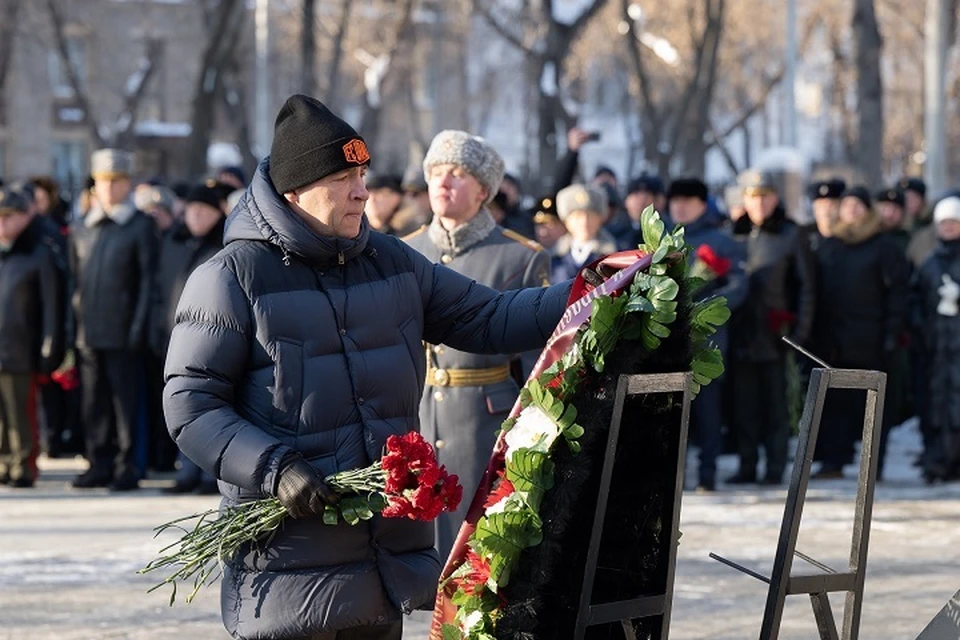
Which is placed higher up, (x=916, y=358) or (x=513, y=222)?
(x=513, y=222)

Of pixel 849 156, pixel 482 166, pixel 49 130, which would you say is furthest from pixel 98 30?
pixel 482 166

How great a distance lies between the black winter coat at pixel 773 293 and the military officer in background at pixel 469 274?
5.44 metres

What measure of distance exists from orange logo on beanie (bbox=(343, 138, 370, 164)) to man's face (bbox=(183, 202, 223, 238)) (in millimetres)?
7268

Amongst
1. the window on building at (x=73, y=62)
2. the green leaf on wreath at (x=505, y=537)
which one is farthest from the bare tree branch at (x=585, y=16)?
the window on building at (x=73, y=62)

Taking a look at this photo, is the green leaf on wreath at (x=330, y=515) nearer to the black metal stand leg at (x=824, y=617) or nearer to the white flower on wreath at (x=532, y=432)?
the white flower on wreath at (x=532, y=432)

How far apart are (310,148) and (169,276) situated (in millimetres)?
8215

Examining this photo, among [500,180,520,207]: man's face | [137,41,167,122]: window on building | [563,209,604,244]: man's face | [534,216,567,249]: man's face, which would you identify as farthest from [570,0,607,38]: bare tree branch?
[137,41,167,122]: window on building

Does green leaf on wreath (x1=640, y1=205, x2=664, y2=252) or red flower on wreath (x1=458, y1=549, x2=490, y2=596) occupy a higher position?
green leaf on wreath (x1=640, y1=205, x2=664, y2=252)

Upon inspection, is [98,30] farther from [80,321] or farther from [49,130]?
[80,321]

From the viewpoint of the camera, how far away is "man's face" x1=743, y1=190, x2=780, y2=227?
13.1 metres

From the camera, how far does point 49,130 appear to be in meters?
60.5

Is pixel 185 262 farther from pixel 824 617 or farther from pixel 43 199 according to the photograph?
pixel 824 617

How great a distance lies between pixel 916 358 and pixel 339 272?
9.98 metres

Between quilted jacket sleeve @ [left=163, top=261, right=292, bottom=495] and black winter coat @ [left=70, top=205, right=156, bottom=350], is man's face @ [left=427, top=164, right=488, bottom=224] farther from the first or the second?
black winter coat @ [left=70, top=205, right=156, bottom=350]
